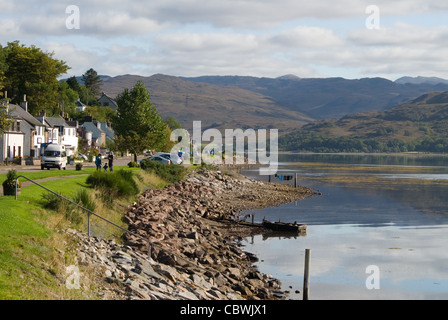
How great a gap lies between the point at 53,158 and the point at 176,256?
38.1 metres

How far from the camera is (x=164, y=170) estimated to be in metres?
68.3

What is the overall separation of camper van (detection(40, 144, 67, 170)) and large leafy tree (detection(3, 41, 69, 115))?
45775 millimetres

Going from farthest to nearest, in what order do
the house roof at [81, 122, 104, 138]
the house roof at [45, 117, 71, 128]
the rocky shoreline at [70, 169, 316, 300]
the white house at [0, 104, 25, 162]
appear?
the house roof at [81, 122, 104, 138] < the house roof at [45, 117, 71, 128] < the white house at [0, 104, 25, 162] < the rocky shoreline at [70, 169, 316, 300]

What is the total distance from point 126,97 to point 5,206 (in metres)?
57.3

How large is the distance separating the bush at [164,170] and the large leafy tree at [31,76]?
151 ft

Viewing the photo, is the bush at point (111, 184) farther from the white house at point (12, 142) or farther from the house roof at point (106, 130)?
the house roof at point (106, 130)

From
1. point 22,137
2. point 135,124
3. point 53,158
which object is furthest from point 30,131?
point 53,158

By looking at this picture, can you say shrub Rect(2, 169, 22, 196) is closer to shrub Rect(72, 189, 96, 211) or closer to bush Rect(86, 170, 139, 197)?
shrub Rect(72, 189, 96, 211)

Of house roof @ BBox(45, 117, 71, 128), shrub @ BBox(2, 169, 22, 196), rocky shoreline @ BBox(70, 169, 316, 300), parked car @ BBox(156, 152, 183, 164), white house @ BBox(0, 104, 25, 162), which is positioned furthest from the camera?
house roof @ BBox(45, 117, 71, 128)

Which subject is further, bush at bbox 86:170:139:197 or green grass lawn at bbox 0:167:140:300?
bush at bbox 86:170:139:197

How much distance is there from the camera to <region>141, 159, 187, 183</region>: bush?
66.8 meters

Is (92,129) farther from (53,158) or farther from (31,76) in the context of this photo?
(53,158)

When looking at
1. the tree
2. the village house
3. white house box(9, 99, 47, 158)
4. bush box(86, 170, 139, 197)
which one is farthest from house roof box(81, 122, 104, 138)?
bush box(86, 170, 139, 197)

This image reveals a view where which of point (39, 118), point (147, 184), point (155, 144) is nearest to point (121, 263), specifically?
point (147, 184)
